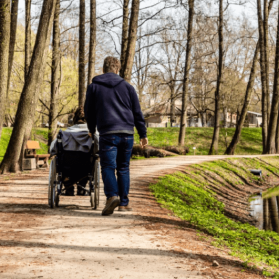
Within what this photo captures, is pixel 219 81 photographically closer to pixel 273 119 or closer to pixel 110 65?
pixel 273 119

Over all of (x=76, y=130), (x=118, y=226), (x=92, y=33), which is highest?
(x=92, y=33)

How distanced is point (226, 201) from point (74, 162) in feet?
25.7

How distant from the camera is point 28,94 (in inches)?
560

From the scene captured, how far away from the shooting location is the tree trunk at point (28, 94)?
14.1 meters

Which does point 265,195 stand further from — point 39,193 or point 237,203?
point 39,193

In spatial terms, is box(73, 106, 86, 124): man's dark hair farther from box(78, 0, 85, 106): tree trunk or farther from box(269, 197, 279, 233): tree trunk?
box(78, 0, 85, 106): tree trunk

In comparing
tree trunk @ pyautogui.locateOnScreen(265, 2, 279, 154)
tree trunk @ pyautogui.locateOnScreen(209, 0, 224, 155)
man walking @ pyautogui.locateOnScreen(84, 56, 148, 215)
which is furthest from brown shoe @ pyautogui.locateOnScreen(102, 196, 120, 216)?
tree trunk @ pyautogui.locateOnScreen(209, 0, 224, 155)

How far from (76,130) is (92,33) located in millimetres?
13798

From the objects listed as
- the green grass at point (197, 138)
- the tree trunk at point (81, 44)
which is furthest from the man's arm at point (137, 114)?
the green grass at point (197, 138)

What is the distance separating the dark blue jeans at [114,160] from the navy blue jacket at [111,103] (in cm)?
12

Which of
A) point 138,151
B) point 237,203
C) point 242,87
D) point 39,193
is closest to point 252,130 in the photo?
point 242,87

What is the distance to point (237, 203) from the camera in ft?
44.7

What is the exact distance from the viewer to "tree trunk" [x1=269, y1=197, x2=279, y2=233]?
10.3 m

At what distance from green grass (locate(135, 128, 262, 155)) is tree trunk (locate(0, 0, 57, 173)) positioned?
75.6 feet
